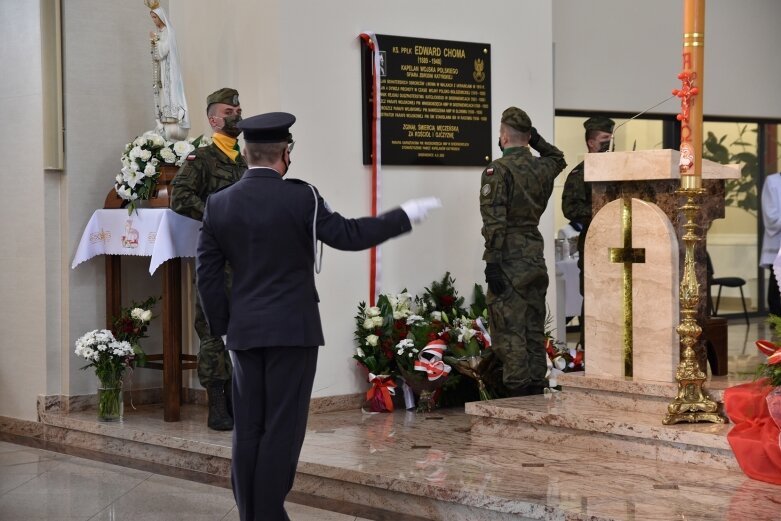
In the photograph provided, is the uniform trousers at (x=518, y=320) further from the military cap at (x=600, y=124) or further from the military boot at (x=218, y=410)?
the military boot at (x=218, y=410)

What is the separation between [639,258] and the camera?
644cm

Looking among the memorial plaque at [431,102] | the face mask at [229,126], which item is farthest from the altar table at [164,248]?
the memorial plaque at [431,102]

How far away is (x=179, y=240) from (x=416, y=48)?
2164mm

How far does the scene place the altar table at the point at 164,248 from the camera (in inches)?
292

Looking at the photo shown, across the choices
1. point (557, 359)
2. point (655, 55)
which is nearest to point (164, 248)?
point (557, 359)

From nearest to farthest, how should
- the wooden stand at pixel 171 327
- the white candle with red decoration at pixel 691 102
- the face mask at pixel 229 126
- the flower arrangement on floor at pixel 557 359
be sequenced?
the white candle with red decoration at pixel 691 102
the face mask at pixel 229 126
the wooden stand at pixel 171 327
the flower arrangement on floor at pixel 557 359

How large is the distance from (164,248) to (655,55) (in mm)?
6210

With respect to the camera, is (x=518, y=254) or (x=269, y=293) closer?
(x=269, y=293)

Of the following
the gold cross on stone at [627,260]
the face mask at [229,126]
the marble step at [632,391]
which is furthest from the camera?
the face mask at [229,126]

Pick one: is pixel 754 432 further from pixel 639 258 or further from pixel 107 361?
pixel 107 361

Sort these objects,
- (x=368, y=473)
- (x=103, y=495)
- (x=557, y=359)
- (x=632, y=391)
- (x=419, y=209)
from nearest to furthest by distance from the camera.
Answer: (x=419, y=209) < (x=368, y=473) < (x=103, y=495) < (x=632, y=391) < (x=557, y=359)

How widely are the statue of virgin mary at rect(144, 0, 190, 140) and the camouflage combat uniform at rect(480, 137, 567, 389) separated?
2.10 meters

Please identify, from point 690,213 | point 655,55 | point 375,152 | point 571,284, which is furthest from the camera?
point 655,55

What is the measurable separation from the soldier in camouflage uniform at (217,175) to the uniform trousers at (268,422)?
7.59 feet
